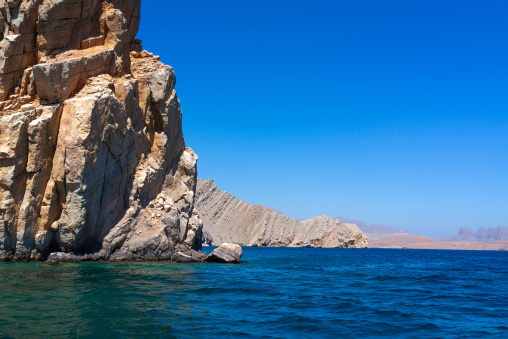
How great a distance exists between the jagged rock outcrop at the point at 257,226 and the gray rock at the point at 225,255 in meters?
73.3

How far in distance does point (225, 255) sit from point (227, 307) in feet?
61.5

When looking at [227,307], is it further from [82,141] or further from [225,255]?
[225,255]

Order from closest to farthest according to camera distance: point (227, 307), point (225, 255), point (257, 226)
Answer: point (227, 307)
point (225, 255)
point (257, 226)

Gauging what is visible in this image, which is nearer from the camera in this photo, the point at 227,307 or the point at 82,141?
the point at 227,307

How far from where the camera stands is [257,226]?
113438mm

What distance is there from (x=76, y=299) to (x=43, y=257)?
15.2 metres

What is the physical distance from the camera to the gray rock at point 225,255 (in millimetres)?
32281

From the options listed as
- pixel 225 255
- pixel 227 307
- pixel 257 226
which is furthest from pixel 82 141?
pixel 257 226

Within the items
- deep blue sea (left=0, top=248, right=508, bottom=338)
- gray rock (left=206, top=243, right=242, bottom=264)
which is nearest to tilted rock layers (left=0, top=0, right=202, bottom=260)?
gray rock (left=206, top=243, right=242, bottom=264)

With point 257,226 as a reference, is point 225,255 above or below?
below

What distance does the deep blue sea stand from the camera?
10867mm

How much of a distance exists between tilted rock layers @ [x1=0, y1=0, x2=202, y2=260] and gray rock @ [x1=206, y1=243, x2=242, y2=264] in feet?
8.73

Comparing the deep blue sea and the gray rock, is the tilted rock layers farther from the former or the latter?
the deep blue sea

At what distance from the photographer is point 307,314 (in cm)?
1348
